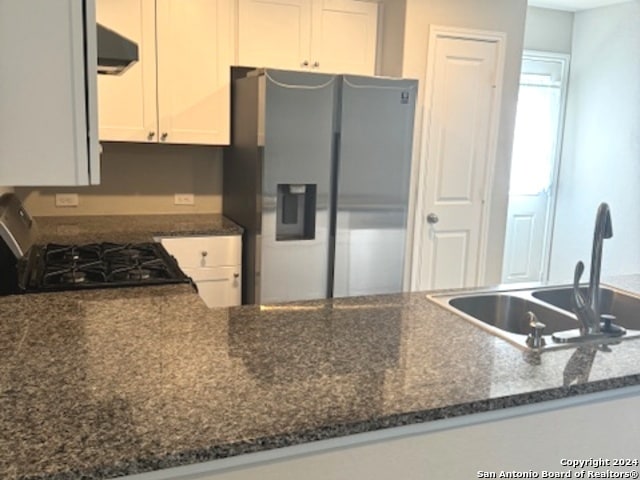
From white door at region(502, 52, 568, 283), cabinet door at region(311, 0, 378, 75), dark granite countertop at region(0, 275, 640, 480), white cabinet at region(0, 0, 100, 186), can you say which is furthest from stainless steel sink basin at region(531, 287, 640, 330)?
white door at region(502, 52, 568, 283)

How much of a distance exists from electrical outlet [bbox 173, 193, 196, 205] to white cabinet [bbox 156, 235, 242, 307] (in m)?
0.63

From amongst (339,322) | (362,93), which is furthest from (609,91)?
(339,322)

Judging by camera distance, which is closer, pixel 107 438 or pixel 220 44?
pixel 107 438

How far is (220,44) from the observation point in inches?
131

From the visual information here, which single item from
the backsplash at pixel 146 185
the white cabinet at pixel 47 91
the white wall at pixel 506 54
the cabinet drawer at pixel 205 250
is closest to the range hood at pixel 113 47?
the white cabinet at pixel 47 91

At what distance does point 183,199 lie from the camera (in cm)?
375

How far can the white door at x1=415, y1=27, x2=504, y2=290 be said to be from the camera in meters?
3.68

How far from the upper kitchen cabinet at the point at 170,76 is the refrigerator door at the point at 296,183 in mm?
549

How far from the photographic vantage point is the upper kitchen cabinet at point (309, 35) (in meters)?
3.37

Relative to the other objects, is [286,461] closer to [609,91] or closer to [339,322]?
[339,322]

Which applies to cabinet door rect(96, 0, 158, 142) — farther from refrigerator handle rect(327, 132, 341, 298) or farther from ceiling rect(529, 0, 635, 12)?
ceiling rect(529, 0, 635, 12)

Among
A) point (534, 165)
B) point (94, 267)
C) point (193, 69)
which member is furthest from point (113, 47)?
point (534, 165)

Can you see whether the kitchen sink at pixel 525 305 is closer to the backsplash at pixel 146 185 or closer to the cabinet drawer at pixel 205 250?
the cabinet drawer at pixel 205 250

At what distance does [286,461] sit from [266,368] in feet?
0.82
